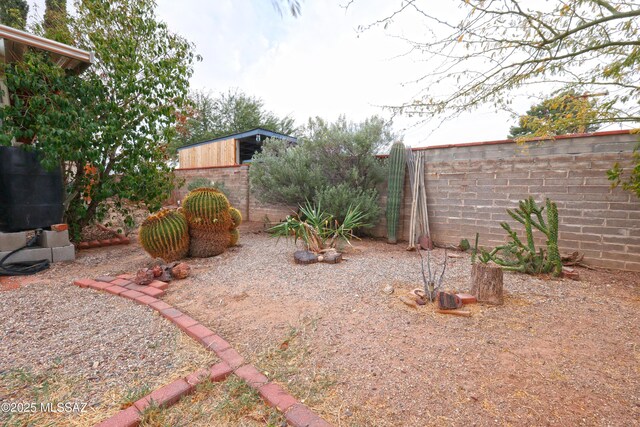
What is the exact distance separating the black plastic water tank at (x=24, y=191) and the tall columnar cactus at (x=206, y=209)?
179 cm

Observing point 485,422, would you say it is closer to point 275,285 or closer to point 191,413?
point 191,413

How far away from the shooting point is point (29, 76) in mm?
3527

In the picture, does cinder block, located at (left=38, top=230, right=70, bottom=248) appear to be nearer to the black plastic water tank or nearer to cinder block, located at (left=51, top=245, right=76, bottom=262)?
cinder block, located at (left=51, top=245, right=76, bottom=262)

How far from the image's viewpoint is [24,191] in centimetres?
368

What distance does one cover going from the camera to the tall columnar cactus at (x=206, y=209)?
150 inches

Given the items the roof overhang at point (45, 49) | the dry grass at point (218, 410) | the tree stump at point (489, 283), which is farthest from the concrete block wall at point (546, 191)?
the roof overhang at point (45, 49)

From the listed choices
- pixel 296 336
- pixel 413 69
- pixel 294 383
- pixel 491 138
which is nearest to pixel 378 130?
pixel 491 138

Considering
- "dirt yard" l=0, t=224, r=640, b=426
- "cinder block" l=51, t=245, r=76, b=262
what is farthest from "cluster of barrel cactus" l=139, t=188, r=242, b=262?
"cinder block" l=51, t=245, r=76, b=262

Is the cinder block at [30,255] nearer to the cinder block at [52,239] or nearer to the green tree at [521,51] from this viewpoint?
the cinder block at [52,239]

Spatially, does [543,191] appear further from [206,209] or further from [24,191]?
[24,191]

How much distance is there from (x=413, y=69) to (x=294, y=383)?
2535 mm

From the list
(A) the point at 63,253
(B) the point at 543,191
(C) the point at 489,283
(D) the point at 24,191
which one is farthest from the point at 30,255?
(B) the point at 543,191

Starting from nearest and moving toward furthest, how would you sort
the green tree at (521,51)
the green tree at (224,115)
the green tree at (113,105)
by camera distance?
the green tree at (521,51) → the green tree at (113,105) → the green tree at (224,115)

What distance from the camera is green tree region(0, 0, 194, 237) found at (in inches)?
146
